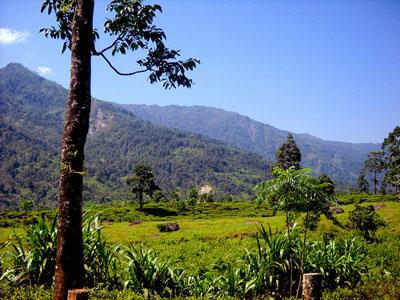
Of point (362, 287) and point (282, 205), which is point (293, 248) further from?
point (362, 287)

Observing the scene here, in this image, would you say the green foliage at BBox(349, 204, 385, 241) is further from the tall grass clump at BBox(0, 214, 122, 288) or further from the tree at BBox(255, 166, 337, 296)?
the tall grass clump at BBox(0, 214, 122, 288)

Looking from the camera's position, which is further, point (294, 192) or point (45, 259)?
point (294, 192)

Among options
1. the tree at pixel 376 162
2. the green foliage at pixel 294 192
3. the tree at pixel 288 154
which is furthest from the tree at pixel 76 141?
the tree at pixel 376 162

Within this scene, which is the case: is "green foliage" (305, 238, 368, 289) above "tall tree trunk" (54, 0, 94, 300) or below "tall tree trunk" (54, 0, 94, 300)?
below

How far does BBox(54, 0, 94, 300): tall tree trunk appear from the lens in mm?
5387

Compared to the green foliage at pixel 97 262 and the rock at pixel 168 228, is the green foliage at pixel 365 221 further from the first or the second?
the rock at pixel 168 228

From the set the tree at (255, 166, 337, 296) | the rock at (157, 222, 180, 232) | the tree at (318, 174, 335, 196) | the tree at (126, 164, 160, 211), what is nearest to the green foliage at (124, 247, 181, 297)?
the tree at (255, 166, 337, 296)

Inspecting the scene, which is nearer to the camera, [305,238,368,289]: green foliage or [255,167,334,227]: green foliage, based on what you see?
[255,167,334,227]: green foliage

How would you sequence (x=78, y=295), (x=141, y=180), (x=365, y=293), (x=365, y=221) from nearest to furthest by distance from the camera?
(x=78, y=295), (x=365, y=293), (x=365, y=221), (x=141, y=180)

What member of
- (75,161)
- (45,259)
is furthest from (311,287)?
(45,259)

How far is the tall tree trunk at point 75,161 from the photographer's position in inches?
212

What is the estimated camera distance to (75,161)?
5.52 metres

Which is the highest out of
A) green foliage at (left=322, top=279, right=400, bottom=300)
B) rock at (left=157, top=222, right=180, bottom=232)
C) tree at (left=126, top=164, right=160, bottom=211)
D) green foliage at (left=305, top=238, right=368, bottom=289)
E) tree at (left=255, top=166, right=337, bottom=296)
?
tree at (left=255, top=166, right=337, bottom=296)

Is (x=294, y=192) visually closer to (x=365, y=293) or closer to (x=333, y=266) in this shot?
(x=333, y=266)
